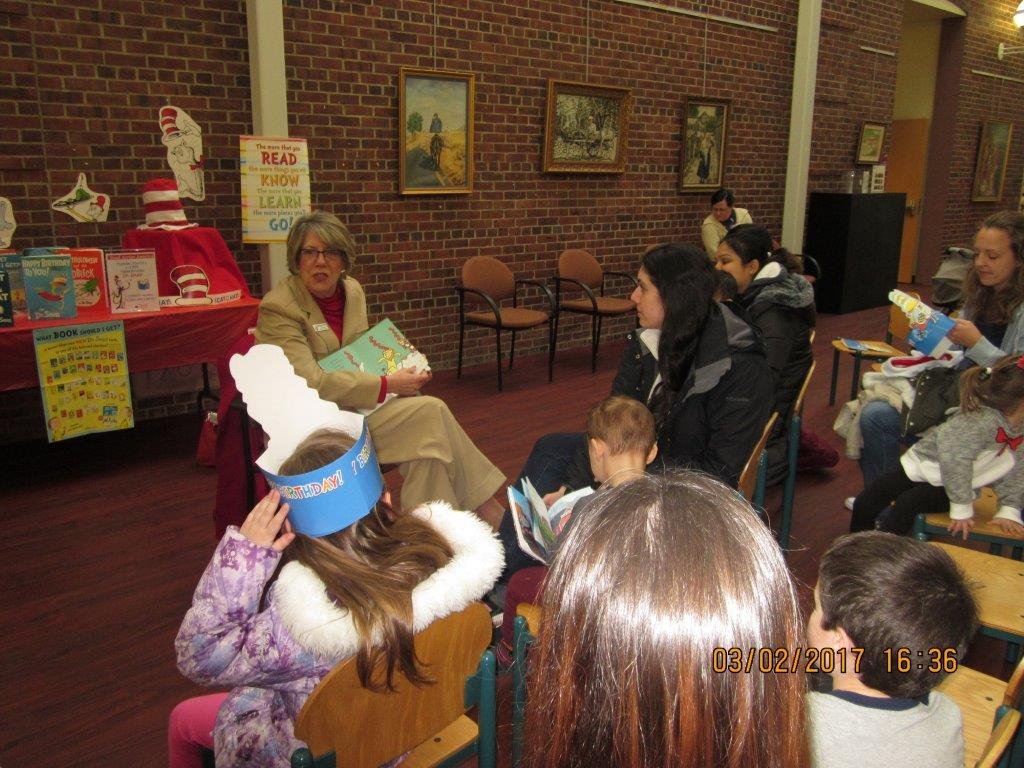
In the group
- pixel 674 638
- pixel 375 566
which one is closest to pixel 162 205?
pixel 375 566

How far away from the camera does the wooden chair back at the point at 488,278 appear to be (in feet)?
18.5

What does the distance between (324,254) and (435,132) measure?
2.63 m

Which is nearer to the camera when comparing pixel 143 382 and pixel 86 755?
pixel 86 755

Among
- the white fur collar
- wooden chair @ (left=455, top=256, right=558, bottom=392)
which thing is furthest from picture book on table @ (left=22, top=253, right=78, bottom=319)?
the white fur collar

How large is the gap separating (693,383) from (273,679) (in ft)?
5.07

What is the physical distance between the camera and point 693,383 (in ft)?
8.12

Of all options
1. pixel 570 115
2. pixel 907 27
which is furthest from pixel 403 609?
pixel 907 27

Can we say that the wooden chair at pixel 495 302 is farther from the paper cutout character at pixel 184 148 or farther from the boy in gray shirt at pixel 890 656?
the boy in gray shirt at pixel 890 656

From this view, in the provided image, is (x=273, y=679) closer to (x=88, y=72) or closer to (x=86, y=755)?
(x=86, y=755)

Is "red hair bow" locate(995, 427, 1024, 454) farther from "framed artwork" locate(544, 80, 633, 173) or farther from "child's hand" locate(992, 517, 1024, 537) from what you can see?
"framed artwork" locate(544, 80, 633, 173)

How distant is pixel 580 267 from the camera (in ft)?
20.7

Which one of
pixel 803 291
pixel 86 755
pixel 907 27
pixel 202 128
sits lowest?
pixel 86 755

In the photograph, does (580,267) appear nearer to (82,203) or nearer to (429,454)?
(82,203)

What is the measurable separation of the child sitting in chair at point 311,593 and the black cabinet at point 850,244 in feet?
25.7
